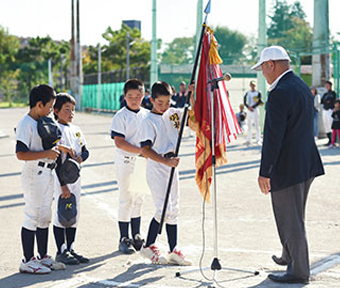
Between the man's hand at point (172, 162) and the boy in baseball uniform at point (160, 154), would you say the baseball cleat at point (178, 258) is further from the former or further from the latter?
the man's hand at point (172, 162)

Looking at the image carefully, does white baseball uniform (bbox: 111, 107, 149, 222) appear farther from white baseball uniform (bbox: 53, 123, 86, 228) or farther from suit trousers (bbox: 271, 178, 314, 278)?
suit trousers (bbox: 271, 178, 314, 278)

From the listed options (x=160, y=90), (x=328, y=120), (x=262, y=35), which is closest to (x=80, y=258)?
(x=160, y=90)

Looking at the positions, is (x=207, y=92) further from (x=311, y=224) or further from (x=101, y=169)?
(x=101, y=169)

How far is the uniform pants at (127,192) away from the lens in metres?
7.06

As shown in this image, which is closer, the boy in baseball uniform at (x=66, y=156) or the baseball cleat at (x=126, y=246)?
the boy in baseball uniform at (x=66, y=156)

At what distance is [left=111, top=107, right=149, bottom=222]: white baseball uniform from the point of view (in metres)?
6.99

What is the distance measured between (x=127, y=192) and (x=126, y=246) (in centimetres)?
59

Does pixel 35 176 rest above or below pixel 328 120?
above

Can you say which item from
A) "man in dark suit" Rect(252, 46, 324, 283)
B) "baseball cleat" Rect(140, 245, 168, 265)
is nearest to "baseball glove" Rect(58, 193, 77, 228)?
"baseball cleat" Rect(140, 245, 168, 265)

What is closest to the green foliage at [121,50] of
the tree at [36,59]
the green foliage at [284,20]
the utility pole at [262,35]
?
the tree at [36,59]

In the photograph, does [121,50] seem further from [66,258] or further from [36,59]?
[66,258]

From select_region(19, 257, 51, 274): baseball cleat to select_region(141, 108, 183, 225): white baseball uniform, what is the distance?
1.18 metres

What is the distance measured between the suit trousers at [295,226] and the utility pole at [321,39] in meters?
17.7

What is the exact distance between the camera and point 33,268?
599cm
